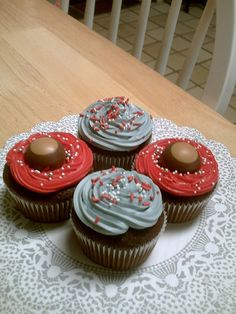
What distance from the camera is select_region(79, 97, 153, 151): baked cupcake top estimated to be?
85 centimetres

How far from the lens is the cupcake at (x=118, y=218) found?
68 cm

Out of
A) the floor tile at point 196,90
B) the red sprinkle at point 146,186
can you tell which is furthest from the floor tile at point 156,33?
the red sprinkle at point 146,186

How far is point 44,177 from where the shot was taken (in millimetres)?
750

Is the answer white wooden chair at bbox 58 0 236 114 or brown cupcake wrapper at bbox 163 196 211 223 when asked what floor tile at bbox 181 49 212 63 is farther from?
brown cupcake wrapper at bbox 163 196 211 223

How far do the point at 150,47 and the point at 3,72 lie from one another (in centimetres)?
192

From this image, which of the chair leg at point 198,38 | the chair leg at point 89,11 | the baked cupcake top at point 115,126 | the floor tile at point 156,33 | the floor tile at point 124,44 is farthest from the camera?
the floor tile at point 156,33

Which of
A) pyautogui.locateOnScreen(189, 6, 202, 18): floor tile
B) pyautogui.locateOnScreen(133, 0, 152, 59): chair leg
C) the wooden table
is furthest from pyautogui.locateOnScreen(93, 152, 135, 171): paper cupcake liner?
pyautogui.locateOnScreen(189, 6, 202, 18): floor tile

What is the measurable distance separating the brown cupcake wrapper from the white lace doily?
0.02m

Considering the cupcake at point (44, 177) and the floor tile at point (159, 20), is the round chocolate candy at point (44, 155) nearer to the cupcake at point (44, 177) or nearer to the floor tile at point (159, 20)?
the cupcake at point (44, 177)

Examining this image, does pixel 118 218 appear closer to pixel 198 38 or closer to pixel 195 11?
pixel 198 38

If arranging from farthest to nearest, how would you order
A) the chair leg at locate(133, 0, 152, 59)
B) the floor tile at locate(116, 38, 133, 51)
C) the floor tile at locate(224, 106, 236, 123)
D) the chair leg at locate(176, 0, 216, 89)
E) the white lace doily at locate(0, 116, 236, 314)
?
the floor tile at locate(116, 38, 133, 51) < the floor tile at locate(224, 106, 236, 123) < the chair leg at locate(133, 0, 152, 59) < the chair leg at locate(176, 0, 216, 89) < the white lace doily at locate(0, 116, 236, 314)

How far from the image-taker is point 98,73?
120cm

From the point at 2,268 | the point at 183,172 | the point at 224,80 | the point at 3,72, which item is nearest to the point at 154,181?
the point at 183,172

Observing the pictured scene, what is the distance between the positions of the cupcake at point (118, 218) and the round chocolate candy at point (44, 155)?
2.8 inches
